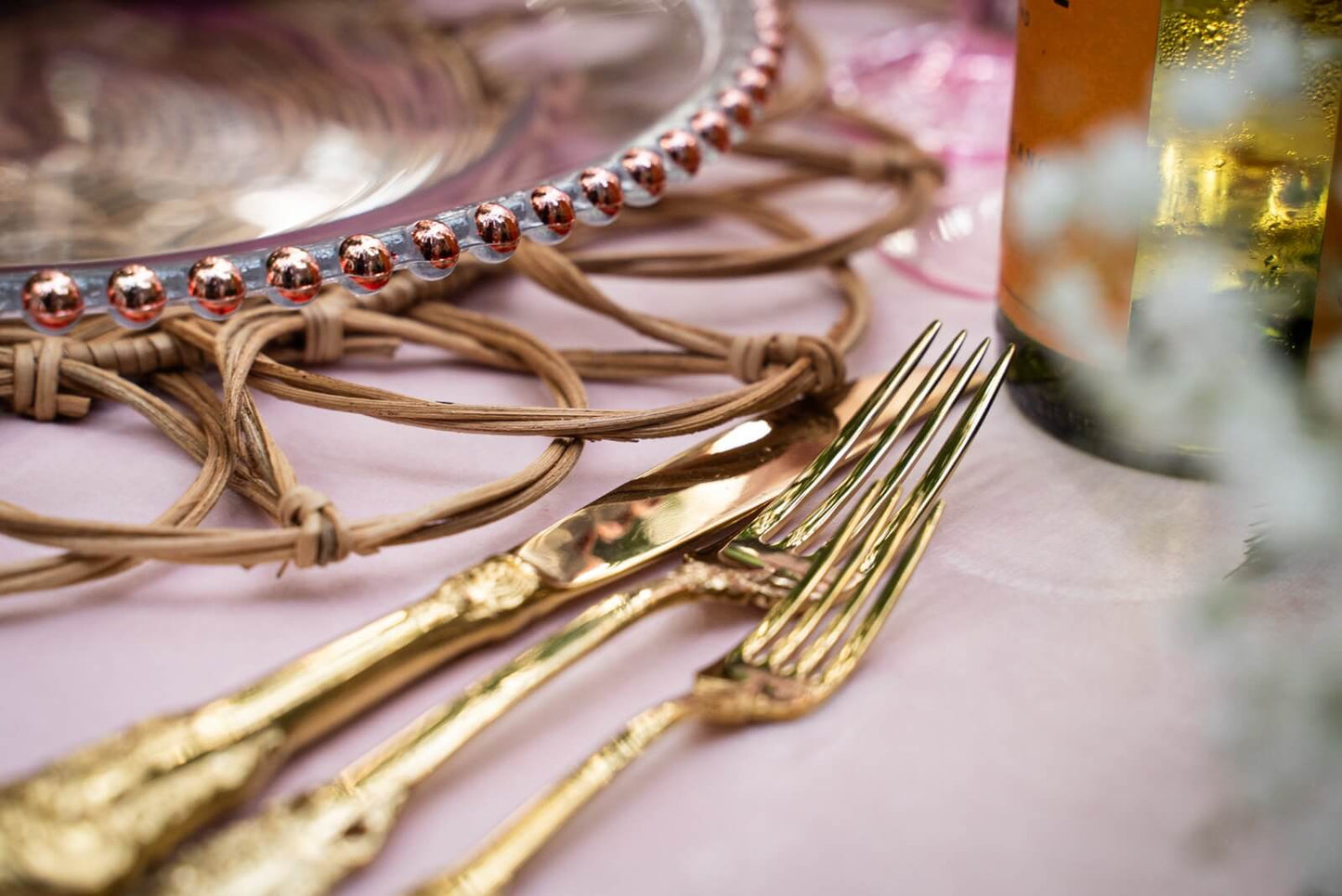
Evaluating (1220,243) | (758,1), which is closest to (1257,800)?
(1220,243)

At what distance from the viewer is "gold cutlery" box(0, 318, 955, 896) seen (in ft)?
0.74

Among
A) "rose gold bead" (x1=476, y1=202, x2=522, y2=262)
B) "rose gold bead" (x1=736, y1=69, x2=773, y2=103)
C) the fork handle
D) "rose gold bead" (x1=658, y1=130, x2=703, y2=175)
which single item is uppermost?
"rose gold bead" (x1=736, y1=69, x2=773, y2=103)

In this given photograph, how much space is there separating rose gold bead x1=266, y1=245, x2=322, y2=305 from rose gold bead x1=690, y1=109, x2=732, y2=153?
5.6 inches

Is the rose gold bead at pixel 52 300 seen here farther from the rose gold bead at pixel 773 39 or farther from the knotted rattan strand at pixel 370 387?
the rose gold bead at pixel 773 39

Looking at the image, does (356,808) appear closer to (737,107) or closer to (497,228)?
(497,228)

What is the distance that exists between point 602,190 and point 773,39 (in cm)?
16

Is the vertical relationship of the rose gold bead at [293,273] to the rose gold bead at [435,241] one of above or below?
below

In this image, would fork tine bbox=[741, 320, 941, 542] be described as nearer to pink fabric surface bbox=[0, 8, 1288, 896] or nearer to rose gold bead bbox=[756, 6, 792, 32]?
pink fabric surface bbox=[0, 8, 1288, 896]

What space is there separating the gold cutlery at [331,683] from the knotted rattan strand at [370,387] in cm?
2

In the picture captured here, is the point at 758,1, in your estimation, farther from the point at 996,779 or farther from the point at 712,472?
the point at 996,779

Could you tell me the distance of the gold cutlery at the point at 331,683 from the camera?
0.74ft

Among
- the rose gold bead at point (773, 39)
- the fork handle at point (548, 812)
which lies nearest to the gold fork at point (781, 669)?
the fork handle at point (548, 812)

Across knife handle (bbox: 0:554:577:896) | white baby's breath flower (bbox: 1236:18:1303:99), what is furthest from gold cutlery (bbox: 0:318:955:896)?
white baby's breath flower (bbox: 1236:18:1303:99)

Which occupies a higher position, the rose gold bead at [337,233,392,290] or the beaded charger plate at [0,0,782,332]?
the beaded charger plate at [0,0,782,332]
